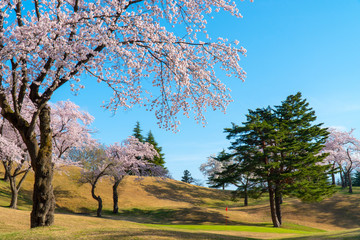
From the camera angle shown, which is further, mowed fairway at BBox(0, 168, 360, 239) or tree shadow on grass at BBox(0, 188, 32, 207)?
mowed fairway at BBox(0, 168, 360, 239)

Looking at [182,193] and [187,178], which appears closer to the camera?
[182,193]

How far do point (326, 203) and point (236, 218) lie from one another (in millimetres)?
16094

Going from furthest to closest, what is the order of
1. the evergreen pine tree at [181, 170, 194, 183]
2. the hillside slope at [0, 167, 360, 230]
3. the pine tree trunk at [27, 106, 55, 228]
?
the evergreen pine tree at [181, 170, 194, 183], the hillside slope at [0, 167, 360, 230], the pine tree trunk at [27, 106, 55, 228]

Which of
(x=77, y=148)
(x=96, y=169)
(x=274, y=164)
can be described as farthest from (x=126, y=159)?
(x=274, y=164)

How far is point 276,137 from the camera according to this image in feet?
99.2

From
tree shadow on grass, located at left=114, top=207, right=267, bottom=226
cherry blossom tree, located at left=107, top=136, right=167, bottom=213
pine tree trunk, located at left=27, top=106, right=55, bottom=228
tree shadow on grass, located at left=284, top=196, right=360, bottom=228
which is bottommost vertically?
tree shadow on grass, located at left=114, top=207, right=267, bottom=226

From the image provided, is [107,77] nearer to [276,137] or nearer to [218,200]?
[276,137]

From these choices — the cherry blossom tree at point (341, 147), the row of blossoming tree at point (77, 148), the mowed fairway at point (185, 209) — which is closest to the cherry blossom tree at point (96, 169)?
the row of blossoming tree at point (77, 148)

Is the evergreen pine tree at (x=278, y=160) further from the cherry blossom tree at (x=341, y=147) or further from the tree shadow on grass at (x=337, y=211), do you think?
the cherry blossom tree at (x=341, y=147)

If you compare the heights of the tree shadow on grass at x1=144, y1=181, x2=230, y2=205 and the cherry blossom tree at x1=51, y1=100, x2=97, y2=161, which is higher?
the cherry blossom tree at x1=51, y1=100, x2=97, y2=161

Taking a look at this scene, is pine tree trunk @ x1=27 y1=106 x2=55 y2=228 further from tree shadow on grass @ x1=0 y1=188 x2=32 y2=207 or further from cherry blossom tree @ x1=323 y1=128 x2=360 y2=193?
cherry blossom tree @ x1=323 y1=128 x2=360 y2=193

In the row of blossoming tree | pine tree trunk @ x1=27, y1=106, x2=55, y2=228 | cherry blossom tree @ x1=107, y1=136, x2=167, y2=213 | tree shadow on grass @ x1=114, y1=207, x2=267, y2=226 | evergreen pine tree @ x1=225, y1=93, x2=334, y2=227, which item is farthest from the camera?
cherry blossom tree @ x1=107, y1=136, x2=167, y2=213

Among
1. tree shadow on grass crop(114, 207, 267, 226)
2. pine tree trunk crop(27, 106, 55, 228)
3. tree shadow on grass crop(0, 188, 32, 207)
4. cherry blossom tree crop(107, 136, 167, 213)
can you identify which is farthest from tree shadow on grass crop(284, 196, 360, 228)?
pine tree trunk crop(27, 106, 55, 228)

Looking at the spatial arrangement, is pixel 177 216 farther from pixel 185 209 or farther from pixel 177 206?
pixel 177 206
